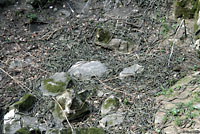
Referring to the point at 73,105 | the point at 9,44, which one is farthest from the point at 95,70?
the point at 9,44

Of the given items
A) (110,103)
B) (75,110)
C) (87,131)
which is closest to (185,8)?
(110,103)

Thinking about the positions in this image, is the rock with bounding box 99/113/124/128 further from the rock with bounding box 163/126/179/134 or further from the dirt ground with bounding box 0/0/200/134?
the rock with bounding box 163/126/179/134

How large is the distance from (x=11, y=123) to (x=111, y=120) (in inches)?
46.0

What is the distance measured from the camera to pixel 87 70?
13.7ft

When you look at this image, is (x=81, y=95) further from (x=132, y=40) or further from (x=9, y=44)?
(x=9, y=44)

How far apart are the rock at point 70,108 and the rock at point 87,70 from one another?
70cm

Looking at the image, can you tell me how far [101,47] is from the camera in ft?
15.7

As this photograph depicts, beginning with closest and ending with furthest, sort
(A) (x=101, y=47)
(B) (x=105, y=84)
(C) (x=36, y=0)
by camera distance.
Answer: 1. (B) (x=105, y=84)
2. (A) (x=101, y=47)
3. (C) (x=36, y=0)

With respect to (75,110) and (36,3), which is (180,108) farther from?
(36,3)

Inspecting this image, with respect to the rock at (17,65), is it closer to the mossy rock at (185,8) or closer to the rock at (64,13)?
the rock at (64,13)

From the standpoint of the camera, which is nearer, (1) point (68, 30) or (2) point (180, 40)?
(2) point (180, 40)

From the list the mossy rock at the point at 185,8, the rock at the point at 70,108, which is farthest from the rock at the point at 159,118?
the mossy rock at the point at 185,8

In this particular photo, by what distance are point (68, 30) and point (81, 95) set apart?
205cm

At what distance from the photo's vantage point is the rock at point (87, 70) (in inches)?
162
